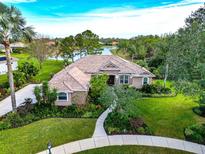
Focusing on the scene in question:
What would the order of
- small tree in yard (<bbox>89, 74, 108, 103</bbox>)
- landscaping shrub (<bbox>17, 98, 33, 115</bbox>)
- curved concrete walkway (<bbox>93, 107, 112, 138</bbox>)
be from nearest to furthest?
curved concrete walkway (<bbox>93, 107, 112, 138</bbox>) → landscaping shrub (<bbox>17, 98, 33, 115</bbox>) → small tree in yard (<bbox>89, 74, 108, 103</bbox>)

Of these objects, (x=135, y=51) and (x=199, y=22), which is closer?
(x=199, y=22)

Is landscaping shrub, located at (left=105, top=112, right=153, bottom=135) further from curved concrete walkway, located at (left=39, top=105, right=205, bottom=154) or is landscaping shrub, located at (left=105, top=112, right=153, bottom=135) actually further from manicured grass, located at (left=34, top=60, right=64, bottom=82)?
manicured grass, located at (left=34, top=60, right=64, bottom=82)

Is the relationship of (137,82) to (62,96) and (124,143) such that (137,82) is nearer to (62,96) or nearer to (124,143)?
(62,96)

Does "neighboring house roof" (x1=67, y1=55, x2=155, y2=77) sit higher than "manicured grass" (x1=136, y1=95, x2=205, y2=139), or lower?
higher

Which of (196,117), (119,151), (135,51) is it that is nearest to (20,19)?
(119,151)

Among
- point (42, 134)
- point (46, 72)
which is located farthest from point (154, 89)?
point (46, 72)

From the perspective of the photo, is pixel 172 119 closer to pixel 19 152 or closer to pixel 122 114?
pixel 122 114

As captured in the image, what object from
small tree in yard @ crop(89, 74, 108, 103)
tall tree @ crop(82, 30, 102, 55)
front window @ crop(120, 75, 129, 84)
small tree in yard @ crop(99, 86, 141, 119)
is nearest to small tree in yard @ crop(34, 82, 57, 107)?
small tree in yard @ crop(89, 74, 108, 103)
